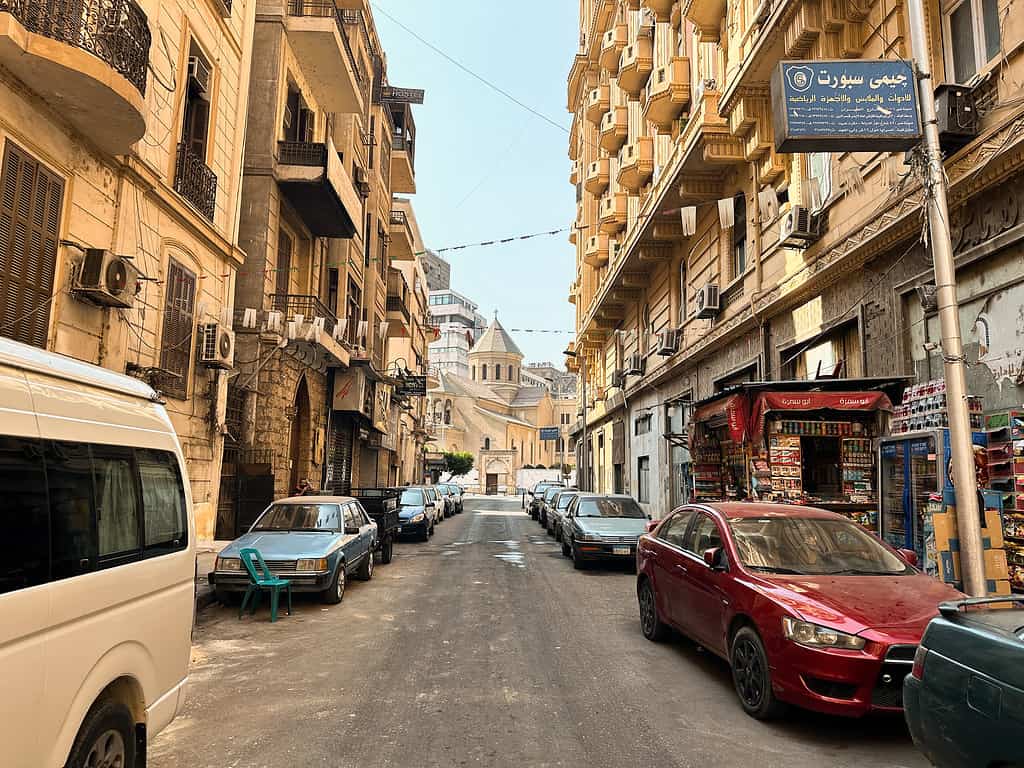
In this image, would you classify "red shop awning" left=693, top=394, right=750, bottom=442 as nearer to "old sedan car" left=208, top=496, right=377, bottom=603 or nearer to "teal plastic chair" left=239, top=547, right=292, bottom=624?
"old sedan car" left=208, top=496, right=377, bottom=603

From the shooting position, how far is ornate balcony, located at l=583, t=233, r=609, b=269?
3271 cm

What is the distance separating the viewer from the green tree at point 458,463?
8256cm

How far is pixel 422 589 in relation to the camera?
11.5 metres

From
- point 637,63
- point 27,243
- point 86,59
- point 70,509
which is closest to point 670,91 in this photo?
point 637,63

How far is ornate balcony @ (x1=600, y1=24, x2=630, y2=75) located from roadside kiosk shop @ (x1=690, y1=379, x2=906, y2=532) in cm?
2015

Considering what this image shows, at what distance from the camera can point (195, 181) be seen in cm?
1341

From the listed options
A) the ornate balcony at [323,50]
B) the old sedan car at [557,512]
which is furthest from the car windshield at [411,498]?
the ornate balcony at [323,50]

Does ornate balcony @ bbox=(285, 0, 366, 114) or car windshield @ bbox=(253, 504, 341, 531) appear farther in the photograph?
ornate balcony @ bbox=(285, 0, 366, 114)

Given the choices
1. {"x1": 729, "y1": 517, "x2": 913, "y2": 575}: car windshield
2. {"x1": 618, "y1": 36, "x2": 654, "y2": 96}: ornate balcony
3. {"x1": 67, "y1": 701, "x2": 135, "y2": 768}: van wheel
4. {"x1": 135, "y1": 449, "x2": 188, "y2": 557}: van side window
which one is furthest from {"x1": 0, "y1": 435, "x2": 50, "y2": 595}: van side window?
{"x1": 618, "y1": 36, "x2": 654, "y2": 96}: ornate balcony

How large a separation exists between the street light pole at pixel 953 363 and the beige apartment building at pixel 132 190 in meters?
9.57

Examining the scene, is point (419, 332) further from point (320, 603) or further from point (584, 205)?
point (320, 603)

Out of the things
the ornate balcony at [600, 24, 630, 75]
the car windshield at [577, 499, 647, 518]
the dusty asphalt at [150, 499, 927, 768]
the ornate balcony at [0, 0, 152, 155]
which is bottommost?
the dusty asphalt at [150, 499, 927, 768]

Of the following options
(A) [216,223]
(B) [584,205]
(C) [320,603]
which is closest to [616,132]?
(B) [584,205]

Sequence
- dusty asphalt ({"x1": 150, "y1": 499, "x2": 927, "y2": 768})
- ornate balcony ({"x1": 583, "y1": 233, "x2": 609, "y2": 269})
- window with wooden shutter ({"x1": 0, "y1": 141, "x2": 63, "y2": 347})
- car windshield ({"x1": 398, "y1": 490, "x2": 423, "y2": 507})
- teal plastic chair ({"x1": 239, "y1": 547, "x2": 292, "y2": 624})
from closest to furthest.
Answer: dusty asphalt ({"x1": 150, "y1": 499, "x2": 927, "y2": 768})
window with wooden shutter ({"x1": 0, "y1": 141, "x2": 63, "y2": 347})
teal plastic chair ({"x1": 239, "y1": 547, "x2": 292, "y2": 624})
car windshield ({"x1": 398, "y1": 490, "x2": 423, "y2": 507})
ornate balcony ({"x1": 583, "y1": 233, "x2": 609, "y2": 269})
